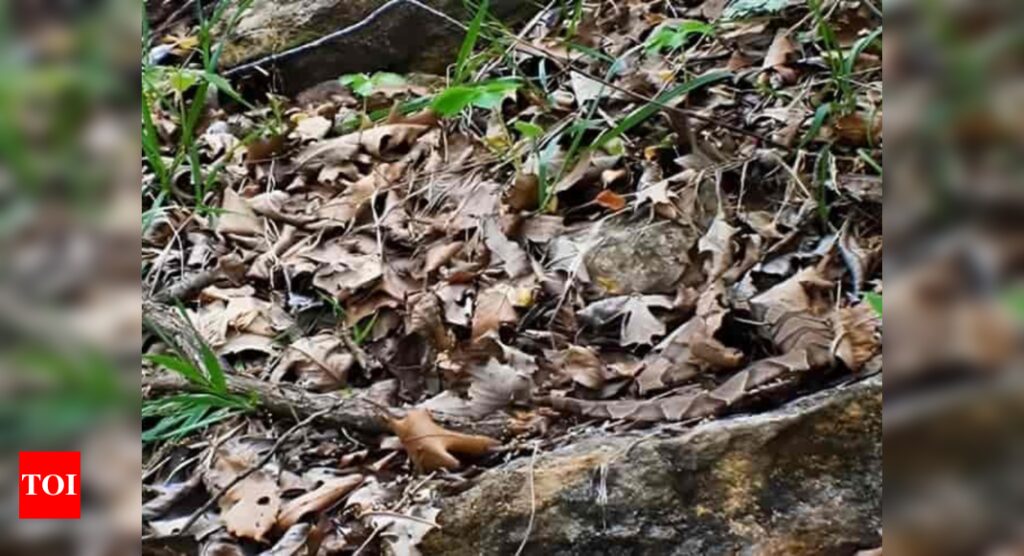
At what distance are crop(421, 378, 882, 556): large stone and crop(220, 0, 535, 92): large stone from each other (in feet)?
4.86

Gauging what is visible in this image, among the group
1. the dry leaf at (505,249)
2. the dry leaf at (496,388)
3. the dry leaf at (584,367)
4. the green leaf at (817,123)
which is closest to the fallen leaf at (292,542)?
the dry leaf at (496,388)

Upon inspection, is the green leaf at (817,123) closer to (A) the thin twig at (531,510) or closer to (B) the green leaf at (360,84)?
(A) the thin twig at (531,510)

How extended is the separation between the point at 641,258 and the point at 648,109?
0.30 m

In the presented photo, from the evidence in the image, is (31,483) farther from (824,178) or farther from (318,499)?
(824,178)

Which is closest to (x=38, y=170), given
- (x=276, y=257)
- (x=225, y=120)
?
(x=276, y=257)

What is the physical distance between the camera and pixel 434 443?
1.28m

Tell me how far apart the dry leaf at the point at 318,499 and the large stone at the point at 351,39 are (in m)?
1.34

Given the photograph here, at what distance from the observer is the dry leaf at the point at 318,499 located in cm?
124

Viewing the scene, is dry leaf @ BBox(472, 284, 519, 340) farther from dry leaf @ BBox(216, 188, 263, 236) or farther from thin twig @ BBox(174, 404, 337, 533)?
dry leaf @ BBox(216, 188, 263, 236)

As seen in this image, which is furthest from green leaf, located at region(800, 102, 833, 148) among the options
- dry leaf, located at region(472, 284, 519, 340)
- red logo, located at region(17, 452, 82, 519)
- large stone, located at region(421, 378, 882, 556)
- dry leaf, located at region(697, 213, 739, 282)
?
red logo, located at region(17, 452, 82, 519)

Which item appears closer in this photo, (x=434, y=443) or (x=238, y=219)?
(x=434, y=443)

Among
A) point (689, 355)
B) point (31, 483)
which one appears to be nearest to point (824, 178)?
point (689, 355)

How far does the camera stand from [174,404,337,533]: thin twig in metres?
1.27

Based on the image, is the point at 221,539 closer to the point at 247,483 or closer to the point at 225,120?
the point at 247,483
